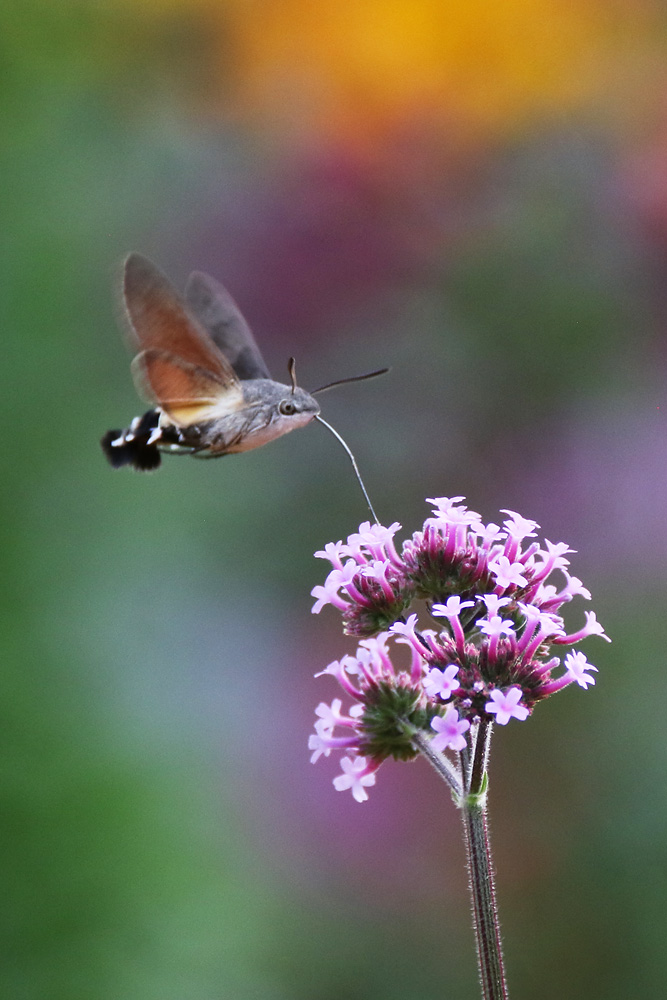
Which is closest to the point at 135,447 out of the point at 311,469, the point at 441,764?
the point at 441,764

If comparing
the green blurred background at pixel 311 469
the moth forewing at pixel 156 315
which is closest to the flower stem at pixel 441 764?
the moth forewing at pixel 156 315

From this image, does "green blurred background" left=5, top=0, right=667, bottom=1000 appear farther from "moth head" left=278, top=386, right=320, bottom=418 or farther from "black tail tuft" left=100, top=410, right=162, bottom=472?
"moth head" left=278, top=386, right=320, bottom=418

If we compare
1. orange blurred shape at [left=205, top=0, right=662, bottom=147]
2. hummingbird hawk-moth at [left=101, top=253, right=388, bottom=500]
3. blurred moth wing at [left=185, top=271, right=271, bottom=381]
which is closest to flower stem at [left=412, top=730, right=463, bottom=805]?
hummingbird hawk-moth at [left=101, top=253, right=388, bottom=500]

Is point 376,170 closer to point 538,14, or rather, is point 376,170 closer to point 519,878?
point 538,14

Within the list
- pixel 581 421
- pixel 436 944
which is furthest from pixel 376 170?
pixel 436 944

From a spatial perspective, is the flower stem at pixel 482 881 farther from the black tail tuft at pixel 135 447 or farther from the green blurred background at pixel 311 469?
the green blurred background at pixel 311 469

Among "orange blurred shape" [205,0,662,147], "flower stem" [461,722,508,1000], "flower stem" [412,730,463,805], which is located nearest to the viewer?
"flower stem" [461,722,508,1000]
